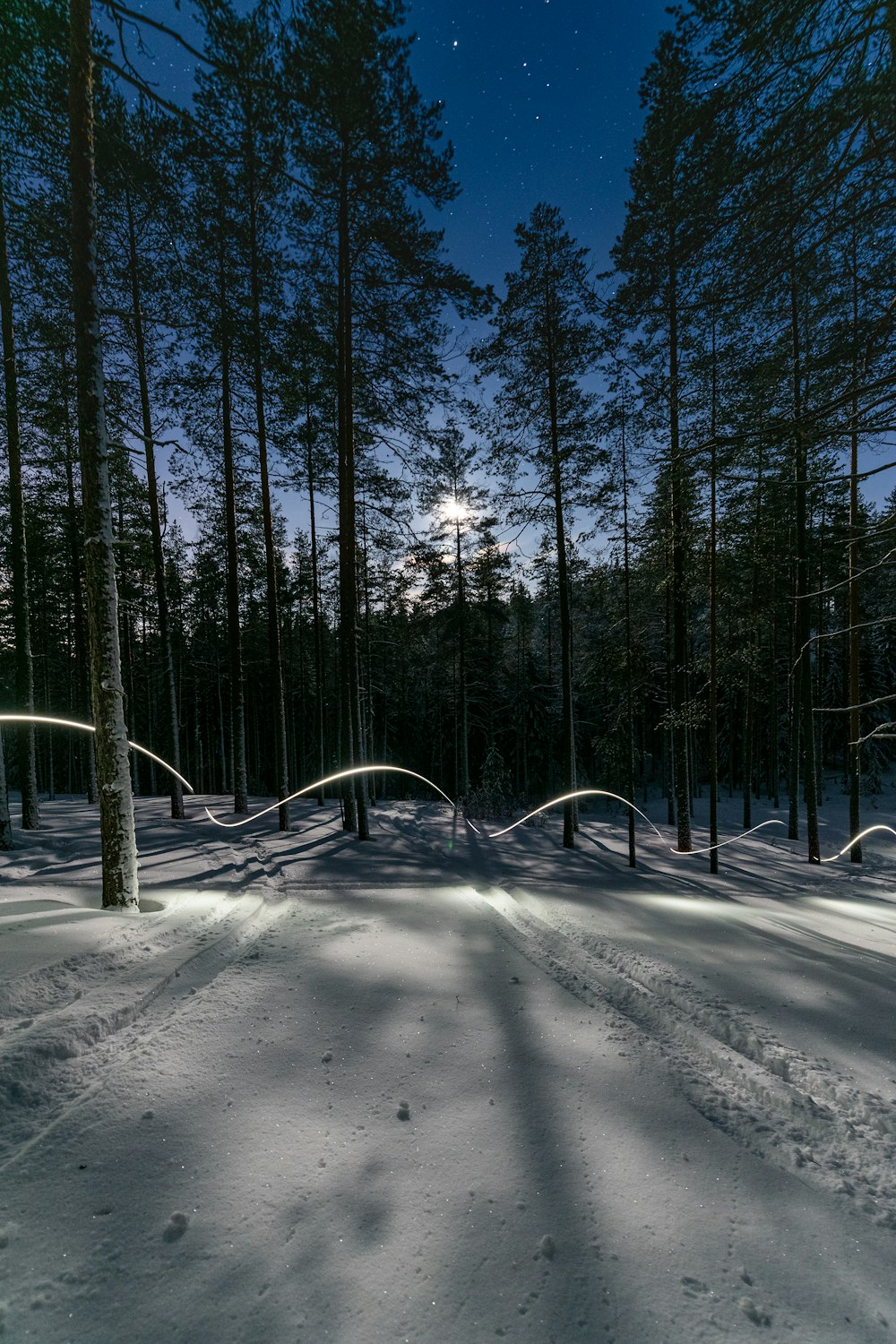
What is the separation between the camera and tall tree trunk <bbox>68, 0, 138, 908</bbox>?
5695 millimetres

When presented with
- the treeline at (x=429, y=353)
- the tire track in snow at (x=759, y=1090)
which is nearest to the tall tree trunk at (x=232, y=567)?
the treeline at (x=429, y=353)

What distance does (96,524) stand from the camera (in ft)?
19.2

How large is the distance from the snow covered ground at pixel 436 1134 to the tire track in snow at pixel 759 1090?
0.02 metres

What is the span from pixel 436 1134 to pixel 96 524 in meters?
6.76

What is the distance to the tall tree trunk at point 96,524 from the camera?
5.70 metres

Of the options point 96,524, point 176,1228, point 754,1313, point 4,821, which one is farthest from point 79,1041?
point 4,821

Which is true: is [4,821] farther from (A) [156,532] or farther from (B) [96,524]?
(A) [156,532]

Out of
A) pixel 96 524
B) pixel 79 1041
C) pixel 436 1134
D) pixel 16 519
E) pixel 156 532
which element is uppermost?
pixel 156 532

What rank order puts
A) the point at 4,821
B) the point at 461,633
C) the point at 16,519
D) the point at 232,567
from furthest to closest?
the point at 461,633, the point at 232,567, the point at 16,519, the point at 4,821

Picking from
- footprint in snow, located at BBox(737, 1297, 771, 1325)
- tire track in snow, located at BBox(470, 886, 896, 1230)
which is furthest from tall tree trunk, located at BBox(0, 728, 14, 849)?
footprint in snow, located at BBox(737, 1297, 771, 1325)

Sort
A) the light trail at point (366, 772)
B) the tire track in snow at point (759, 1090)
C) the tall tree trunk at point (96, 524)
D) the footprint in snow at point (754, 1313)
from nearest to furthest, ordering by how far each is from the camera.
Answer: the footprint in snow at point (754, 1313), the tire track in snow at point (759, 1090), the tall tree trunk at point (96, 524), the light trail at point (366, 772)

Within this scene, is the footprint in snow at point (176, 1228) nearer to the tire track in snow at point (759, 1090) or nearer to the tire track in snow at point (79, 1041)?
the tire track in snow at point (79, 1041)

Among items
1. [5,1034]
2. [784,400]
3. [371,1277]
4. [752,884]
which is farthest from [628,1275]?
[752,884]

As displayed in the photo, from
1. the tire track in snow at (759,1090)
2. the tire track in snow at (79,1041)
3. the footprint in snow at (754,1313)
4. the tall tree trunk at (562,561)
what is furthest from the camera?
the tall tree trunk at (562,561)
